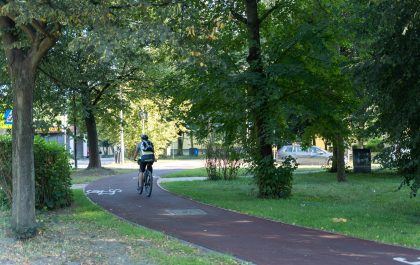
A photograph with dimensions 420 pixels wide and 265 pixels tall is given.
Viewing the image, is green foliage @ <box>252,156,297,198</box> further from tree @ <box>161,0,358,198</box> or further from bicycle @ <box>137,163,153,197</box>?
bicycle @ <box>137,163,153,197</box>

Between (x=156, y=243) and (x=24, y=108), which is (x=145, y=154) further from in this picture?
(x=156, y=243)

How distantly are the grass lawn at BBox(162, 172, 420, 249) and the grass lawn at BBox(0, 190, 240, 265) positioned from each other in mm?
3305

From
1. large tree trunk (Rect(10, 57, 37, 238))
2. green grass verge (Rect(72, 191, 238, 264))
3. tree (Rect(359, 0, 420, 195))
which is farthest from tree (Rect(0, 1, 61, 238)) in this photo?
tree (Rect(359, 0, 420, 195))

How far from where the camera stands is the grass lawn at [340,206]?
10013 mm

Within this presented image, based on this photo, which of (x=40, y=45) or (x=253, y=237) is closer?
(x=40, y=45)

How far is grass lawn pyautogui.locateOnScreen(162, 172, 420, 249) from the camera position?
10.0m

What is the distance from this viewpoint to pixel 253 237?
947cm

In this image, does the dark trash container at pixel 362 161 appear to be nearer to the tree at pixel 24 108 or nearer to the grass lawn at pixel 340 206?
the grass lawn at pixel 340 206

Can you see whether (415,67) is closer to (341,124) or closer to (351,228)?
(351,228)

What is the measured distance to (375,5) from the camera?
1114 cm

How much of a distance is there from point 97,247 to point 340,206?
7.22 m

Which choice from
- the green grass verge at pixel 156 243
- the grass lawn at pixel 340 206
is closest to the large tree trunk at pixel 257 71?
the grass lawn at pixel 340 206

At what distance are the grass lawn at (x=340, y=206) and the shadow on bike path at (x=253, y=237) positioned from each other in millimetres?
483

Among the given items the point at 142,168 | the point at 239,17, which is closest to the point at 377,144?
the point at 239,17
